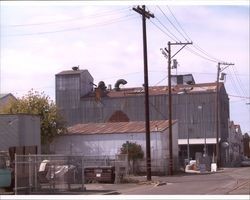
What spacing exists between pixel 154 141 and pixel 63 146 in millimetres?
9708

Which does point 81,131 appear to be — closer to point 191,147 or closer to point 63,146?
point 63,146

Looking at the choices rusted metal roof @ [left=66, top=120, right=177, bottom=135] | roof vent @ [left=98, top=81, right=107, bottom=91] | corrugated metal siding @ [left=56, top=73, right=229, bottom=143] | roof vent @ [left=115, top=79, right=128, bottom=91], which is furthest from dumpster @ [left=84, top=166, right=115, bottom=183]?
roof vent @ [left=115, top=79, right=128, bottom=91]

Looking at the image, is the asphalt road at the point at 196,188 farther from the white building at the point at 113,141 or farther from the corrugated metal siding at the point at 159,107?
the corrugated metal siding at the point at 159,107

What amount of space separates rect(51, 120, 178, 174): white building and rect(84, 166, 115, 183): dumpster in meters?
15.2

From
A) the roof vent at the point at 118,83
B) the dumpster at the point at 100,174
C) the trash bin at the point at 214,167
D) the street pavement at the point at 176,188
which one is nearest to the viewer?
the street pavement at the point at 176,188

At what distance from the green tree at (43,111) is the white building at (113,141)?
1.32 meters

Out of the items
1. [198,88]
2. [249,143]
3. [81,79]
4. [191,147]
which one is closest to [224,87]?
[198,88]

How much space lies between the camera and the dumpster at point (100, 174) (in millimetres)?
38156

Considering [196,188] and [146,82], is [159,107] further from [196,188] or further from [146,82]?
[196,188]

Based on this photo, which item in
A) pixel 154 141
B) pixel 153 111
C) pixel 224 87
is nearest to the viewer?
pixel 154 141

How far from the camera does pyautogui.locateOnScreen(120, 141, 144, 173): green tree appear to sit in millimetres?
52844

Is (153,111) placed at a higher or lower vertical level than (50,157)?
higher

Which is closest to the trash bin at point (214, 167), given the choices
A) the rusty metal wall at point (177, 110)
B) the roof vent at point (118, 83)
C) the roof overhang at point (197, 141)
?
the roof overhang at point (197, 141)

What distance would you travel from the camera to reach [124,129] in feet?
190
